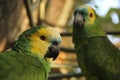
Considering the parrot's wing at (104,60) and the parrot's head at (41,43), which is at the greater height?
the parrot's head at (41,43)

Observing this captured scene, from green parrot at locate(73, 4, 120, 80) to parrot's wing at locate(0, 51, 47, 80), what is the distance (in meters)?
0.51

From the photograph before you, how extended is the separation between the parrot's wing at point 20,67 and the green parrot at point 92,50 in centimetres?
51

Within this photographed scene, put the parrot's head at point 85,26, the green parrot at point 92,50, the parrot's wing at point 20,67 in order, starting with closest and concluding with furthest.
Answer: the parrot's wing at point 20,67
the green parrot at point 92,50
the parrot's head at point 85,26

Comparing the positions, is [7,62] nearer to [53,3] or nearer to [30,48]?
[30,48]

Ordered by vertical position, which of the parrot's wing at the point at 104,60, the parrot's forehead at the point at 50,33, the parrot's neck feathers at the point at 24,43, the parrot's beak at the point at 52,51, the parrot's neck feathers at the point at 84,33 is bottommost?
the parrot's wing at the point at 104,60

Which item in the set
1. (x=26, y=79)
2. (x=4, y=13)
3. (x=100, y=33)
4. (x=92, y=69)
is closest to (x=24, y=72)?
(x=26, y=79)

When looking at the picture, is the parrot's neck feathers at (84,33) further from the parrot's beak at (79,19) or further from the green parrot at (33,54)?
the green parrot at (33,54)

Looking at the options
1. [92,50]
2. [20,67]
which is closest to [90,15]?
[92,50]

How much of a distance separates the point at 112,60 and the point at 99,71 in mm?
112

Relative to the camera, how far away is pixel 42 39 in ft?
7.22

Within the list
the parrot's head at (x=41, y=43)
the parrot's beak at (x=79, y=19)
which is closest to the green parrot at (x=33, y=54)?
the parrot's head at (x=41, y=43)

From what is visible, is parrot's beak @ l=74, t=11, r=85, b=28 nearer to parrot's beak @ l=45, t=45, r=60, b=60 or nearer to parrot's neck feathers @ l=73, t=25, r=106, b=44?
parrot's neck feathers @ l=73, t=25, r=106, b=44

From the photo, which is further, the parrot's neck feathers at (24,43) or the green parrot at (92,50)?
the green parrot at (92,50)

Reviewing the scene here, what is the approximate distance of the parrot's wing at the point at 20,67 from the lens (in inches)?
78.1
